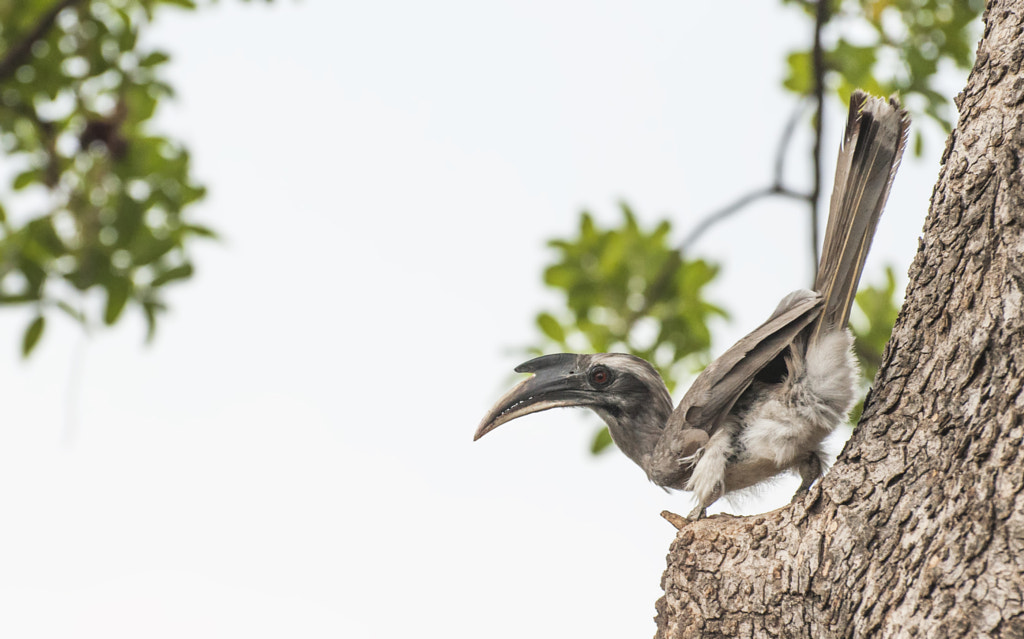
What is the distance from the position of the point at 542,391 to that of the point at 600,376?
0.89ft

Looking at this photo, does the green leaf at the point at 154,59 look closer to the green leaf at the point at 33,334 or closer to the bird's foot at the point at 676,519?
the green leaf at the point at 33,334

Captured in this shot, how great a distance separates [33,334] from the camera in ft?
17.4

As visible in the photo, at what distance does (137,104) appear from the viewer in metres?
5.88

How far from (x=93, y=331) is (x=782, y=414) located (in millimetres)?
3958

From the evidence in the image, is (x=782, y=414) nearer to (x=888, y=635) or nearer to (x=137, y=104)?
(x=888, y=635)

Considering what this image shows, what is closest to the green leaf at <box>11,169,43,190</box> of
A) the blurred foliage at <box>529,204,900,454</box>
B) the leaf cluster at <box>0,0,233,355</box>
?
the leaf cluster at <box>0,0,233,355</box>

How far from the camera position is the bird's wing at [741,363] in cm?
323

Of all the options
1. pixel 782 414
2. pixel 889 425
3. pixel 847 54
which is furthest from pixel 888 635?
pixel 847 54

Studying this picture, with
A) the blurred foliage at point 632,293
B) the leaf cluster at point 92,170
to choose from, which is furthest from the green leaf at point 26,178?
the blurred foliage at point 632,293

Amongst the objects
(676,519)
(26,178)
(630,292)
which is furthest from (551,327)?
(26,178)

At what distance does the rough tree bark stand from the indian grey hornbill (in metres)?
0.47

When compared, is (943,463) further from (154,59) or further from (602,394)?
(154,59)

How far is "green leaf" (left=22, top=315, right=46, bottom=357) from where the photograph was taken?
5270 mm

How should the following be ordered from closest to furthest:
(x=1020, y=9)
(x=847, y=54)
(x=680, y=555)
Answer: (x=1020, y=9) → (x=680, y=555) → (x=847, y=54)
